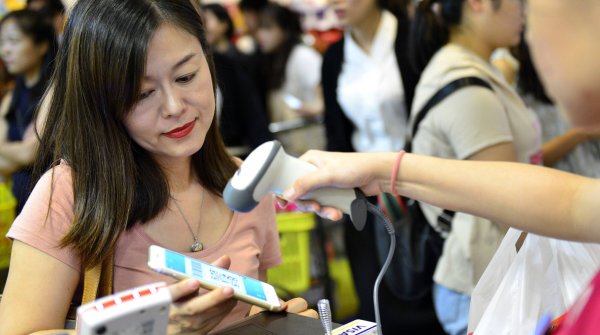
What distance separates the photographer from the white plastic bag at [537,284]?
1360mm

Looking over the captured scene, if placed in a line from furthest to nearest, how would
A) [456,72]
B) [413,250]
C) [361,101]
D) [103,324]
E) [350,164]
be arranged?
[361,101] < [413,250] < [456,72] < [350,164] < [103,324]

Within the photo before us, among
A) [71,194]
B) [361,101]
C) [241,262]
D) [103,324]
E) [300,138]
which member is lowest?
[300,138]

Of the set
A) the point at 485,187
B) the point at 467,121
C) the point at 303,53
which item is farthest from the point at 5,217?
the point at 303,53

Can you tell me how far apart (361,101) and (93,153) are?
5.99 ft

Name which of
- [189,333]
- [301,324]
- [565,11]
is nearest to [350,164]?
[301,324]

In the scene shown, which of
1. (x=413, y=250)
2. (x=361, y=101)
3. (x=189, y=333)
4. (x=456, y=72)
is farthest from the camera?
(x=361, y=101)

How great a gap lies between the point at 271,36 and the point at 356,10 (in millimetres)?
2786

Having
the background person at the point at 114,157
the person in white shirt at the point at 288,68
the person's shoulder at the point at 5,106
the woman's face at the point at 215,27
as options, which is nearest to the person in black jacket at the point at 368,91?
the background person at the point at 114,157

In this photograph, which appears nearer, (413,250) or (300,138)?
(413,250)

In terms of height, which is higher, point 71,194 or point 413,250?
point 71,194

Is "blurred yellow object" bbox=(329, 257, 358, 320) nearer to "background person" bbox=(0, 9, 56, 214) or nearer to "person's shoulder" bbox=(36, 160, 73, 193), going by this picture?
"background person" bbox=(0, 9, 56, 214)

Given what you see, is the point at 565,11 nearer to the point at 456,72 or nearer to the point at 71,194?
the point at 71,194

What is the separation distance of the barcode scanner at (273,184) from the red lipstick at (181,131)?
31 centimetres

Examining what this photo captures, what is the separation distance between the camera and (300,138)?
184 inches
